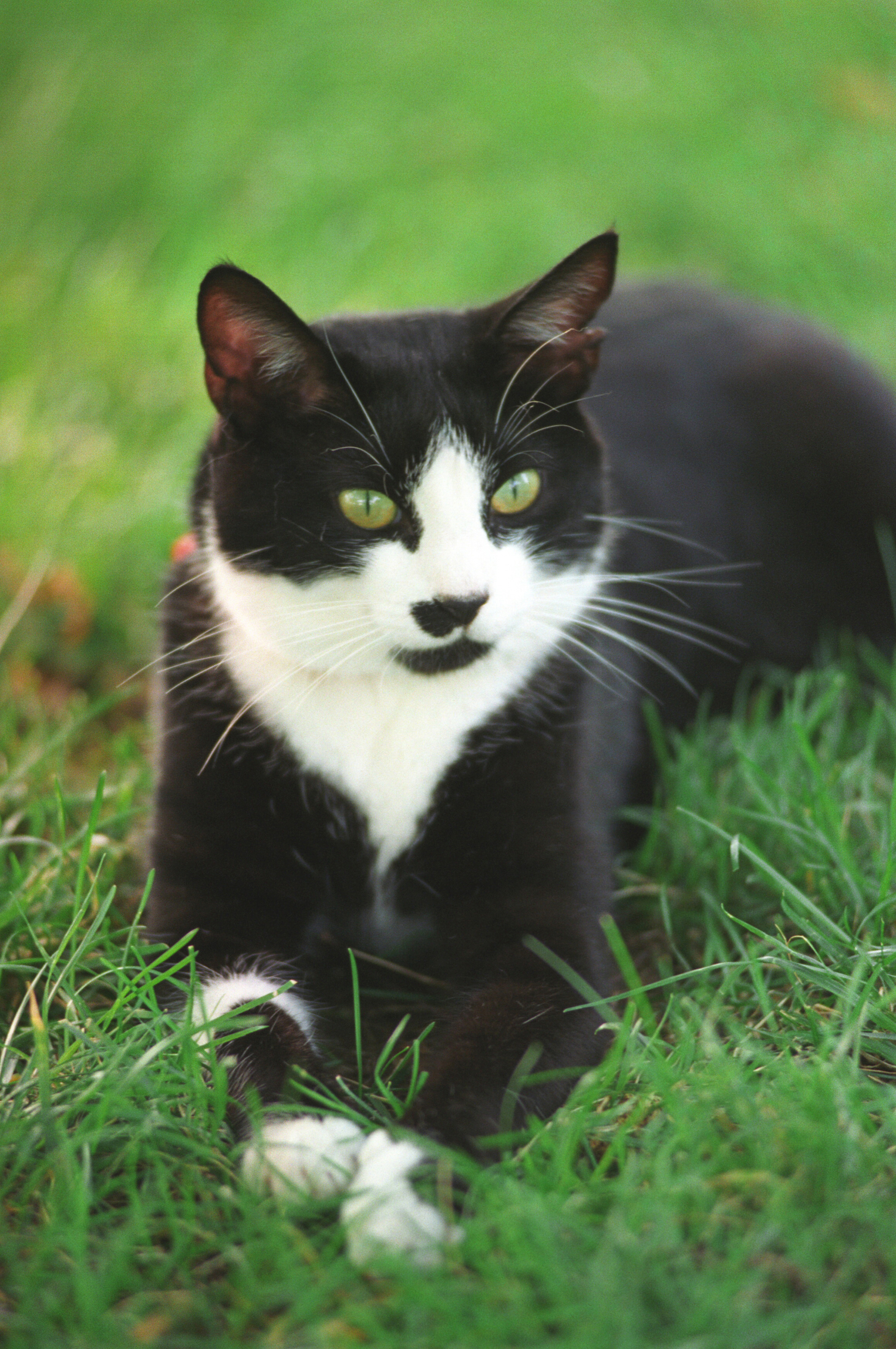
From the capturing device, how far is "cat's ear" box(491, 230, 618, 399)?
5.02 feet

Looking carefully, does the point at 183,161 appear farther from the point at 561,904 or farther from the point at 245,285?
the point at 561,904

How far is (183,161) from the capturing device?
4500mm

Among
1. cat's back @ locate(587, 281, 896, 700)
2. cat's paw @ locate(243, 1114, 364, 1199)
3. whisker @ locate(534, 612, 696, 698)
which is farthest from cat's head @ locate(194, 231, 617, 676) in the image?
cat's back @ locate(587, 281, 896, 700)

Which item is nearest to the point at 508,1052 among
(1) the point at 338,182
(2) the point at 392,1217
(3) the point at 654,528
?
(2) the point at 392,1217

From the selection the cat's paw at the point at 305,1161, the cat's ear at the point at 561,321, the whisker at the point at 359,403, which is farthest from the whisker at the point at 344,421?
the cat's paw at the point at 305,1161

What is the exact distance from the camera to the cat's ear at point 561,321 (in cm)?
153

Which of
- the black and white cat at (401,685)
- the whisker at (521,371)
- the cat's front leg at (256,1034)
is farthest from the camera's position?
the whisker at (521,371)

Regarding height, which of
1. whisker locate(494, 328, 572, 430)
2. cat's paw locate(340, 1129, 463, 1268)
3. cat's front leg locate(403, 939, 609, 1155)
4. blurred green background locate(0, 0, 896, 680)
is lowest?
cat's paw locate(340, 1129, 463, 1268)

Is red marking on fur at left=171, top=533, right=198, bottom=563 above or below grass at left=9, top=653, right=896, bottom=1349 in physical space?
above

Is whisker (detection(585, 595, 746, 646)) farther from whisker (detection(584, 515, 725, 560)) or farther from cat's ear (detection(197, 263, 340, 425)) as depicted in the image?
cat's ear (detection(197, 263, 340, 425))

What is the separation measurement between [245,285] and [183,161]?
11.6ft

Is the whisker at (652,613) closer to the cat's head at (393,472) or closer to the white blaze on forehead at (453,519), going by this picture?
the cat's head at (393,472)

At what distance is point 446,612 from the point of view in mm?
1446

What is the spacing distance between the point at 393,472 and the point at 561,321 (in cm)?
34
